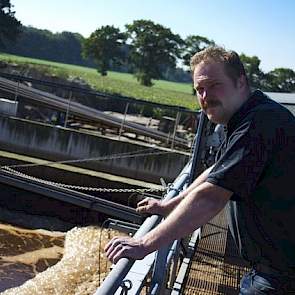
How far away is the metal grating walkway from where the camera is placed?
451 centimetres

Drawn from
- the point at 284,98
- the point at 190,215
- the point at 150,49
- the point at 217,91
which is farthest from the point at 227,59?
the point at 150,49

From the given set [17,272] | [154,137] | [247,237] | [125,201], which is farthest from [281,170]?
[154,137]

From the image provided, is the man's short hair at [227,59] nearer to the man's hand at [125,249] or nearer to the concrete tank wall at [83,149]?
the man's hand at [125,249]

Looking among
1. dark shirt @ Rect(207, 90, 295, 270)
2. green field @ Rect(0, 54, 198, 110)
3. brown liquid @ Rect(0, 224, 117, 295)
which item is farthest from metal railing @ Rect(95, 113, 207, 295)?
green field @ Rect(0, 54, 198, 110)

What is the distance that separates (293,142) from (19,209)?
36.4 feet

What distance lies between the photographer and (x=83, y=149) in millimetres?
15133

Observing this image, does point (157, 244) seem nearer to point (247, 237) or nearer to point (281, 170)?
point (247, 237)

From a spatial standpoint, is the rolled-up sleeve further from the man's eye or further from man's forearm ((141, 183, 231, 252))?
the man's eye

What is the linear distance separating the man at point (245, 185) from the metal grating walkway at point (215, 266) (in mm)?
2344

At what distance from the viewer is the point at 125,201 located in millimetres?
12617

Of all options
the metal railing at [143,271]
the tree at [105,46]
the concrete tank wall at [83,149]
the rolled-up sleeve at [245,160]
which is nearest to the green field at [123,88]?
the tree at [105,46]

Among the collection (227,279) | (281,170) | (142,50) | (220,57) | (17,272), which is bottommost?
(17,272)

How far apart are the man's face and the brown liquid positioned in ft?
18.1

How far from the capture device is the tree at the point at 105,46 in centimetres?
7400
